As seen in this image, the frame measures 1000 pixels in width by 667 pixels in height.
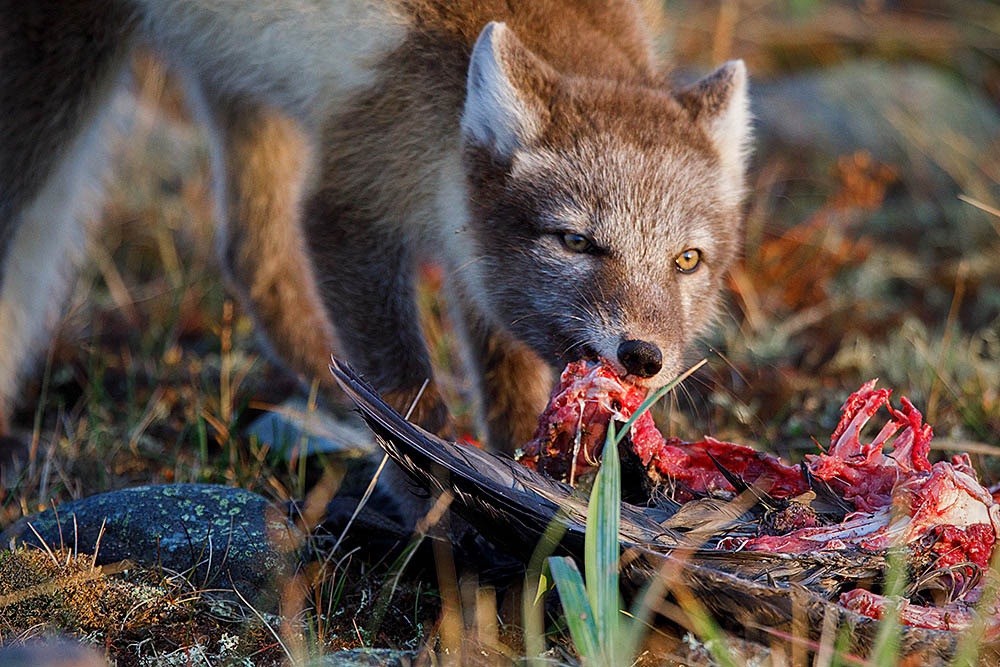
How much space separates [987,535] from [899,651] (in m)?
0.40

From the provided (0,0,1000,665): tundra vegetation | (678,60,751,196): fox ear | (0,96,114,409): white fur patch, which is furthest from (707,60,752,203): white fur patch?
(0,96,114,409): white fur patch

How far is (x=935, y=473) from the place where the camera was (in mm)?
2115

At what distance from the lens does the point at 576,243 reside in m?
2.82

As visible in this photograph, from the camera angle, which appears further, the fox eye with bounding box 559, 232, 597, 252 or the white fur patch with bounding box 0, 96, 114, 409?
the white fur patch with bounding box 0, 96, 114, 409

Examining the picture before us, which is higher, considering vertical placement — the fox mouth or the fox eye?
the fox eye

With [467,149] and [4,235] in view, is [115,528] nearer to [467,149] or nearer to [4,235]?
[467,149]

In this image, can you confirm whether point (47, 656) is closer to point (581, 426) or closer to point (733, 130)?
point (581, 426)

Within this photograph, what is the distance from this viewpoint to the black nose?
2482 mm

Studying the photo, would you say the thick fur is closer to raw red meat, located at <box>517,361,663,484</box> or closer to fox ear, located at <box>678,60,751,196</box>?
fox ear, located at <box>678,60,751,196</box>

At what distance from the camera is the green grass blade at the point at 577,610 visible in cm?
179

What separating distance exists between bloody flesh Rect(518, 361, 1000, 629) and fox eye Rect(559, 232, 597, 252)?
0.40m

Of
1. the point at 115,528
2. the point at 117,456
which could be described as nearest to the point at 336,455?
the point at 117,456

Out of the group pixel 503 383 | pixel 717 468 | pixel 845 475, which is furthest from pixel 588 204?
pixel 845 475

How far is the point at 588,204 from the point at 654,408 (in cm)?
94
